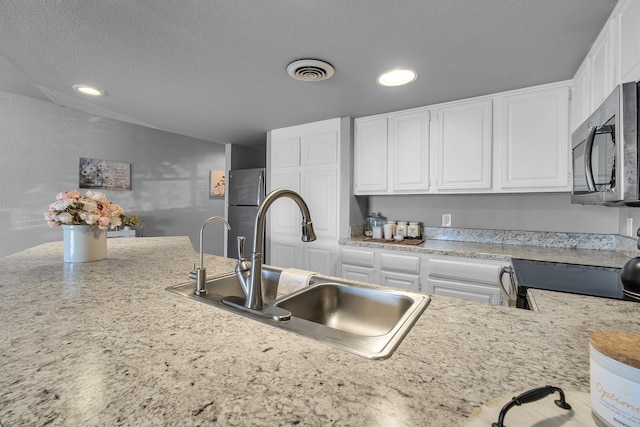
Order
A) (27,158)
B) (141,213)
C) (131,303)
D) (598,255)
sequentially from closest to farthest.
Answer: (131,303) → (598,255) → (27,158) → (141,213)

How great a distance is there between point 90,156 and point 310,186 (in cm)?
287

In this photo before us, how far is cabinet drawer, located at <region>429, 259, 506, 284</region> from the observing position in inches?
82.1

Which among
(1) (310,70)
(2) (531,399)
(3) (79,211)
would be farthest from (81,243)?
(2) (531,399)

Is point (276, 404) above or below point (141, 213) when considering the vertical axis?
below

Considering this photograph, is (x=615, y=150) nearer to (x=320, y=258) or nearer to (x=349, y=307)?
(x=349, y=307)

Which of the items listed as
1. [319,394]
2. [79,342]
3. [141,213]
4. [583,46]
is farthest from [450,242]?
[141,213]

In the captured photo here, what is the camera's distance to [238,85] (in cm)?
223

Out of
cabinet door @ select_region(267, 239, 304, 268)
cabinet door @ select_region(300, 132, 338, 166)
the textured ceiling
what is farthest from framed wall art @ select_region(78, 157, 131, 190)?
cabinet door @ select_region(300, 132, 338, 166)

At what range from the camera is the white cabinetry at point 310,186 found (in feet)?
9.77

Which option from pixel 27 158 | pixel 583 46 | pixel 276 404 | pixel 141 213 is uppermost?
pixel 583 46

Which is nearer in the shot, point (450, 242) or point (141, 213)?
point (450, 242)

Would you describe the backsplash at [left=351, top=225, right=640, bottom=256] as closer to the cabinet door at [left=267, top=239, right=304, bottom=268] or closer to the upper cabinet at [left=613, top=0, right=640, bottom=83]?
the cabinet door at [left=267, top=239, right=304, bottom=268]

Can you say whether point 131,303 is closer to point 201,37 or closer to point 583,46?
point 201,37

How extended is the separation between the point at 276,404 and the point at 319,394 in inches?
2.9
